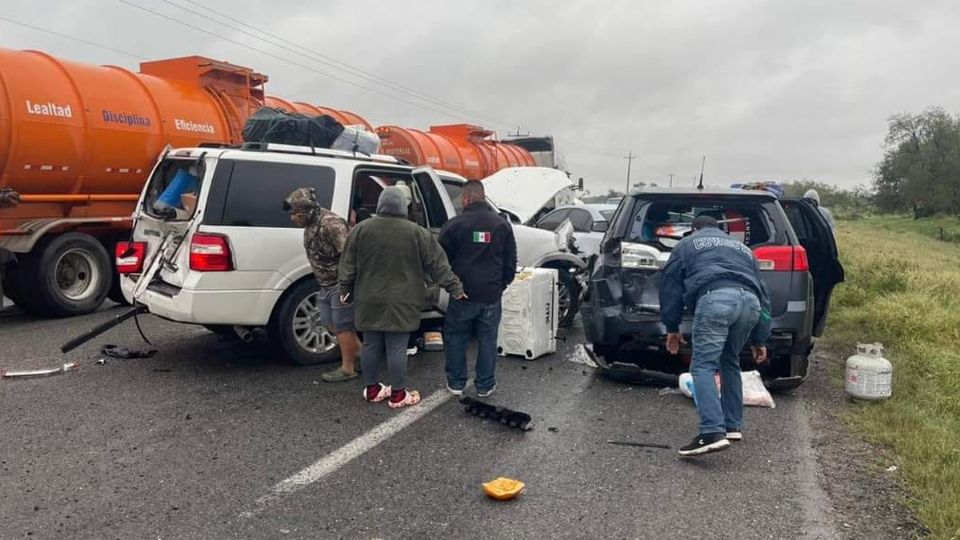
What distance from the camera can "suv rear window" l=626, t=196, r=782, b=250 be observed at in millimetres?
5527

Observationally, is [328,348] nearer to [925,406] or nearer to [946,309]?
[925,406]

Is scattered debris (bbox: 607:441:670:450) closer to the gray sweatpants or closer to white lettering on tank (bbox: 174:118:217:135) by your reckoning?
the gray sweatpants

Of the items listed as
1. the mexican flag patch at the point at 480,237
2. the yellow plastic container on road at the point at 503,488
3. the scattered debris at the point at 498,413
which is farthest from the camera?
the mexican flag patch at the point at 480,237

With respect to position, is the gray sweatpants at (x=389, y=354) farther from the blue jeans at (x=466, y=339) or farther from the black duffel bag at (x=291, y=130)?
the black duffel bag at (x=291, y=130)

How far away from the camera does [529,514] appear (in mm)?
3418

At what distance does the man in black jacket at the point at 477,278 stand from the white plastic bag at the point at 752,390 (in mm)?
1515

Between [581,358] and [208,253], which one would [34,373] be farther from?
[581,358]

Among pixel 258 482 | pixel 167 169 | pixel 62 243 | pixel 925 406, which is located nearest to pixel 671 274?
pixel 925 406

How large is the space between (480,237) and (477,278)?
12.5 inches

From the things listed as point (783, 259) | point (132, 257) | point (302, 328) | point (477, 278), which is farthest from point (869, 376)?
point (132, 257)

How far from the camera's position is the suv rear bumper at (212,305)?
17.4ft

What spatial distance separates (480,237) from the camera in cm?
528

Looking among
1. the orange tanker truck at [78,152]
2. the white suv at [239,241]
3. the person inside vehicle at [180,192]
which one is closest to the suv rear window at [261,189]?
the white suv at [239,241]

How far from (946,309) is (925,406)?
4.57m
